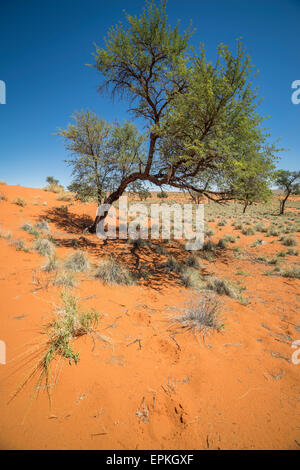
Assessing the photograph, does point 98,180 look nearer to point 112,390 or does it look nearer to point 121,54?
point 121,54

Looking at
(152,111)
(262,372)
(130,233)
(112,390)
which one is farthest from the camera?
(130,233)

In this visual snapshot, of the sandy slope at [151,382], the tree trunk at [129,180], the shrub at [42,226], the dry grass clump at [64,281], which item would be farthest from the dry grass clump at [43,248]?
the tree trunk at [129,180]

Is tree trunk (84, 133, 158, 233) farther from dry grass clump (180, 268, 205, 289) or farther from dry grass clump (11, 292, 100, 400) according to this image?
dry grass clump (11, 292, 100, 400)

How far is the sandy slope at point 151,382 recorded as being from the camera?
1.78 m

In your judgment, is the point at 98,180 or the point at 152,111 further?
the point at 98,180

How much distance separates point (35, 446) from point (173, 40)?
33.3ft

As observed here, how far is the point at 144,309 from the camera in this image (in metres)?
3.98

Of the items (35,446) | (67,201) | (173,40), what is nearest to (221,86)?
(173,40)

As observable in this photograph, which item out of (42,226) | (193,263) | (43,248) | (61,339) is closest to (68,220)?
(42,226)

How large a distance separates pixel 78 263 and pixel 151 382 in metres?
4.09

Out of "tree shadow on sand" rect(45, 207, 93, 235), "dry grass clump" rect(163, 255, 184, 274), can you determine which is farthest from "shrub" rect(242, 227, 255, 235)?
"tree shadow on sand" rect(45, 207, 93, 235)

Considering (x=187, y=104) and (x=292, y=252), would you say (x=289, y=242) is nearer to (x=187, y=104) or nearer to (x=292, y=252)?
(x=292, y=252)

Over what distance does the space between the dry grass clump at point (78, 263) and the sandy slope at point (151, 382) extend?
3.26ft

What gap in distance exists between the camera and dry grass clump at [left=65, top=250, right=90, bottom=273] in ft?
17.5
